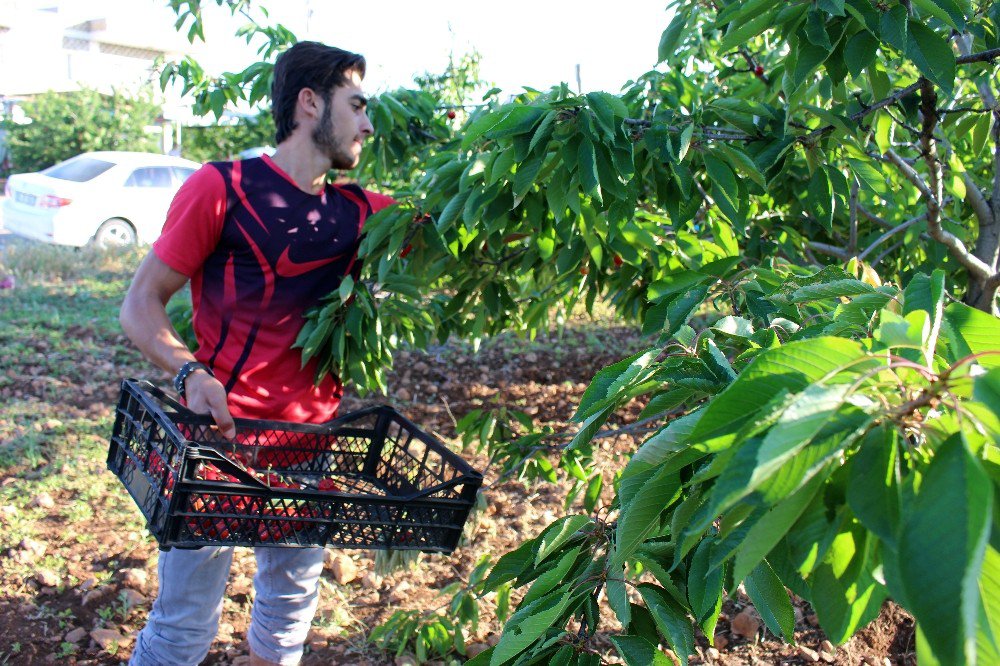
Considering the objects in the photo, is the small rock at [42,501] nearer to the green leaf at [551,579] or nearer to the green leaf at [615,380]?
the green leaf at [551,579]

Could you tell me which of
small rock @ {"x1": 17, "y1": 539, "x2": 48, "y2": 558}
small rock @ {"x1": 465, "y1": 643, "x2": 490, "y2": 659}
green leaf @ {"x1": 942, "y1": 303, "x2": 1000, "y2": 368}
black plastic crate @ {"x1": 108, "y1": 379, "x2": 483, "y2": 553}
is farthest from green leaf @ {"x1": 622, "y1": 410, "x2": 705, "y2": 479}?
small rock @ {"x1": 17, "y1": 539, "x2": 48, "y2": 558}

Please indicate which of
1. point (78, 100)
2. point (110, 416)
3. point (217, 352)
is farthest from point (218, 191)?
point (78, 100)

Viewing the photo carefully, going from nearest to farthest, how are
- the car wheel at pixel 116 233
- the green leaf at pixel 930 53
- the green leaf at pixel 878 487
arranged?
the green leaf at pixel 878 487 < the green leaf at pixel 930 53 < the car wheel at pixel 116 233

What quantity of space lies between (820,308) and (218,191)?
1.61m

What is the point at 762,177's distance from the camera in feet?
6.18

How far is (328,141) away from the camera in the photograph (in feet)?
8.31

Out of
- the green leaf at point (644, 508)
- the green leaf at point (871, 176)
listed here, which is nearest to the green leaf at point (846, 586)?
the green leaf at point (644, 508)

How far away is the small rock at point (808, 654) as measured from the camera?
110 inches

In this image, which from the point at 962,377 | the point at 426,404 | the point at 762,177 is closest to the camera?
the point at 962,377

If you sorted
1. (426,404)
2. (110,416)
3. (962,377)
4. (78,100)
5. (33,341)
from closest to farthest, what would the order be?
(962,377) → (110,416) → (426,404) → (33,341) → (78,100)

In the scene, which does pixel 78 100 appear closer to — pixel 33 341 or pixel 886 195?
pixel 33 341

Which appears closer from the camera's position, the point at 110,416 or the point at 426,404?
the point at 110,416

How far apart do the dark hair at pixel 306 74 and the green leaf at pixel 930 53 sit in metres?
1.59

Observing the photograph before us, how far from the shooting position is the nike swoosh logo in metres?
2.45
